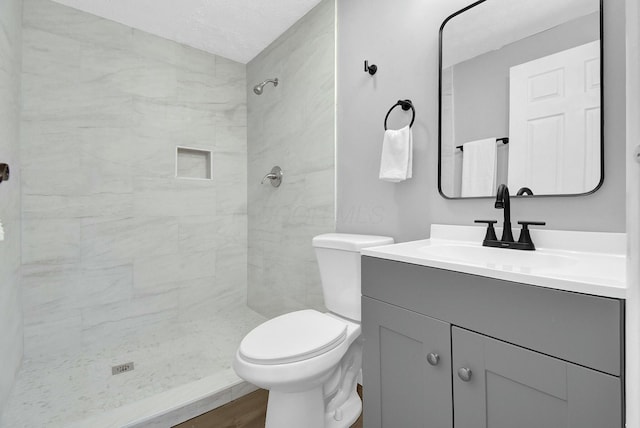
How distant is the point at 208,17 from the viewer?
2.03 meters

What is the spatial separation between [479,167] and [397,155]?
0.36 metres

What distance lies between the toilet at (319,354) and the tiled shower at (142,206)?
0.48m

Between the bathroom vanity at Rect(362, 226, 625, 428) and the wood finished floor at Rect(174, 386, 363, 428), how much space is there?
2.26 feet

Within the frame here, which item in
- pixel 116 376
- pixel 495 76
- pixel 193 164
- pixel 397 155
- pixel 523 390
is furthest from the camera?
pixel 193 164

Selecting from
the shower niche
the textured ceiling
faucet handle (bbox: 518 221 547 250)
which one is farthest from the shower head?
faucet handle (bbox: 518 221 547 250)

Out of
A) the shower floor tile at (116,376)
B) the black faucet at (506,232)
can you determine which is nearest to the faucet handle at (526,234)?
the black faucet at (506,232)

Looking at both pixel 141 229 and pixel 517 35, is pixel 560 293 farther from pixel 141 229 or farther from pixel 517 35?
pixel 141 229

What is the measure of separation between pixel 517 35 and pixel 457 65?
0.23m

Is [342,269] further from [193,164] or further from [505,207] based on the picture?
[193,164]

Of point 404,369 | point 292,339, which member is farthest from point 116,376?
point 404,369

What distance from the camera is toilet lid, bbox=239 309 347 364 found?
108 centimetres

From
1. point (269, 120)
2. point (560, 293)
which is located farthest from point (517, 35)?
point (269, 120)

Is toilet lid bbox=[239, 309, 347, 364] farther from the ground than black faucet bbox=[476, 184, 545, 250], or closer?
closer

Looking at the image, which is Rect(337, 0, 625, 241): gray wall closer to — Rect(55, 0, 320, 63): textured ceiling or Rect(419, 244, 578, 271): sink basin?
Rect(419, 244, 578, 271): sink basin
